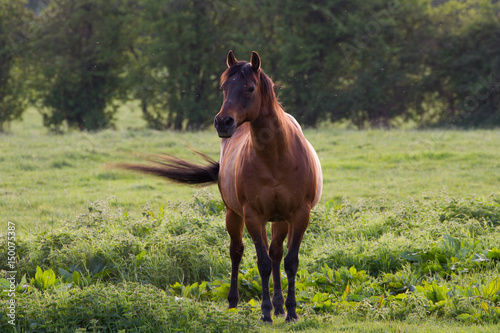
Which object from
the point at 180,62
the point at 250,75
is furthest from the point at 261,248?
the point at 180,62

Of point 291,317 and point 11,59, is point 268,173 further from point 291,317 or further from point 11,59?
point 11,59

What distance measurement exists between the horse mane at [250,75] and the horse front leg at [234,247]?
1.18 m

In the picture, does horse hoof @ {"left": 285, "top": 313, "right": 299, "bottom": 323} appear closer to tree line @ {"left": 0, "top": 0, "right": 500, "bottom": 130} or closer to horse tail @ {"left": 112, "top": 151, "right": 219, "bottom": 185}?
horse tail @ {"left": 112, "top": 151, "right": 219, "bottom": 185}

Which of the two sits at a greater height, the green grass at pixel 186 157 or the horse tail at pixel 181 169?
the horse tail at pixel 181 169

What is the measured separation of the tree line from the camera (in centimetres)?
2145

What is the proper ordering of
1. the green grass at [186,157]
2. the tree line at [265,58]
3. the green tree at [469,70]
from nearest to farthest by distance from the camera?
the green grass at [186,157], the green tree at [469,70], the tree line at [265,58]

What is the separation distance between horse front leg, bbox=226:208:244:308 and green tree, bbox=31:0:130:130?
18758 millimetres

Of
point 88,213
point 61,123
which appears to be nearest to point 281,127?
point 88,213

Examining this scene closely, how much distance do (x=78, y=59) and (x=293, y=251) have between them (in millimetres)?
20558

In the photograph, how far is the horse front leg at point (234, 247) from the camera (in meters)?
4.89

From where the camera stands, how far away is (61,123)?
74.5 ft

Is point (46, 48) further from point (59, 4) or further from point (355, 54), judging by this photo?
point (355, 54)

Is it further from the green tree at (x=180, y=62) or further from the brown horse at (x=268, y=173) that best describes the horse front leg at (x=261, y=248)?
the green tree at (x=180, y=62)

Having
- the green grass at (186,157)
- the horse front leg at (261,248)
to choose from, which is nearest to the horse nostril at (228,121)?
the horse front leg at (261,248)
